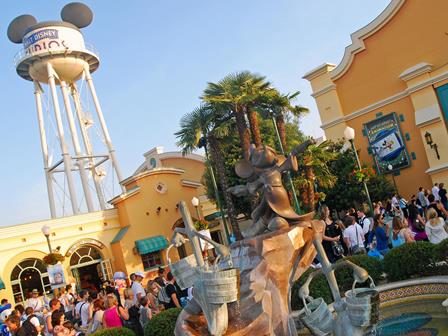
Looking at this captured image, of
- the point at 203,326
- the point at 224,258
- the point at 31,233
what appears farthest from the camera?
the point at 31,233

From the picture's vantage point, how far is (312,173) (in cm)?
2355

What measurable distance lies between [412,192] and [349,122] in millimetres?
5644

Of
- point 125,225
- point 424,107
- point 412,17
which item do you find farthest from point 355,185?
point 125,225

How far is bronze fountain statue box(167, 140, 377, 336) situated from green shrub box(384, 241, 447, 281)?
3103 millimetres

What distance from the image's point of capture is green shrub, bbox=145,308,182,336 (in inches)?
348

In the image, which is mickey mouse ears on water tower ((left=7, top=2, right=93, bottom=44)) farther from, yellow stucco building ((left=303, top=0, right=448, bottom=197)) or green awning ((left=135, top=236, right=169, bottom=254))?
green awning ((left=135, top=236, right=169, bottom=254))

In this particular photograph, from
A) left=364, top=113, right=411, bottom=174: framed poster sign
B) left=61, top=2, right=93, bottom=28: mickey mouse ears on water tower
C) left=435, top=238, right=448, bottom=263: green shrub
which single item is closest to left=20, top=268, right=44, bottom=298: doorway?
left=364, top=113, right=411, bottom=174: framed poster sign

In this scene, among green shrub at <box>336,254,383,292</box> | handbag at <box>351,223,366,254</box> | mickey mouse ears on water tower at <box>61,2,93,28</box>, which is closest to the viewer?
green shrub at <box>336,254,383,292</box>

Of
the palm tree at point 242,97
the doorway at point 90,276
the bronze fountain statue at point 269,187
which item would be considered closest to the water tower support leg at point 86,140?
the doorway at point 90,276

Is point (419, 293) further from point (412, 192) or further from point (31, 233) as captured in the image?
point (31, 233)

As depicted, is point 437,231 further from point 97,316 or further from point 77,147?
point 77,147

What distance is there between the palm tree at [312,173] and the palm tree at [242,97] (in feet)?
8.12

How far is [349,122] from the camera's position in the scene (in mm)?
29266

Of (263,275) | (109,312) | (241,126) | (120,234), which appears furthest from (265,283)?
(120,234)
